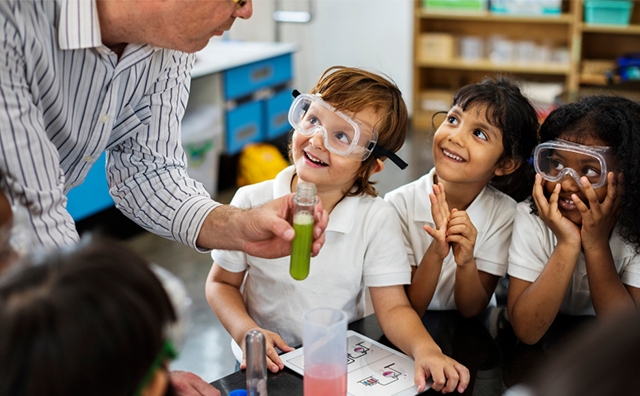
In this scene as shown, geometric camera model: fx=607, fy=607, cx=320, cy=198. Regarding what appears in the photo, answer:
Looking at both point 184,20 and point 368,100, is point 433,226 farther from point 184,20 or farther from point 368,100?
point 184,20

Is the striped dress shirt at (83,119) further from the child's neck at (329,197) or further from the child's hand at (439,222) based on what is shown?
the child's hand at (439,222)

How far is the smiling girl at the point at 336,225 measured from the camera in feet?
4.88

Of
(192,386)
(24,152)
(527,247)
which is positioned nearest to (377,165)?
(527,247)

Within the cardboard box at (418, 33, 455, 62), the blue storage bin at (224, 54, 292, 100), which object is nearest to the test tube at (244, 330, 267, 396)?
the blue storage bin at (224, 54, 292, 100)

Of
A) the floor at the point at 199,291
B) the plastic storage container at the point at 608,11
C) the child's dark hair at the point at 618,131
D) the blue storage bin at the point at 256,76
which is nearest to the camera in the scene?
the child's dark hair at the point at 618,131

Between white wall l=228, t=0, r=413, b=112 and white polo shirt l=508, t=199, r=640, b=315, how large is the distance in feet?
14.5

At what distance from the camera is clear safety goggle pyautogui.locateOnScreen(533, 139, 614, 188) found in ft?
4.63

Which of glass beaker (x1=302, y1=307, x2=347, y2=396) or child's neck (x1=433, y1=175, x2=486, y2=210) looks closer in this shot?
glass beaker (x1=302, y1=307, x2=347, y2=396)

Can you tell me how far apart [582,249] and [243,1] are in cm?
100

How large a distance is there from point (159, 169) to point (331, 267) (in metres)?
0.49

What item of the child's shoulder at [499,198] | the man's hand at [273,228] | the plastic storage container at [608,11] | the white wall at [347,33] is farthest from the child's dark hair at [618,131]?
the white wall at [347,33]

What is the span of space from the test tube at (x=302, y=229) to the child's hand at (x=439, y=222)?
39 centimetres

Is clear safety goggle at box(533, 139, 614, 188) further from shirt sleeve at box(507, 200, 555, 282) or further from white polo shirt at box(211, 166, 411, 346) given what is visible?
white polo shirt at box(211, 166, 411, 346)

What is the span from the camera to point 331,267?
1.53 metres
